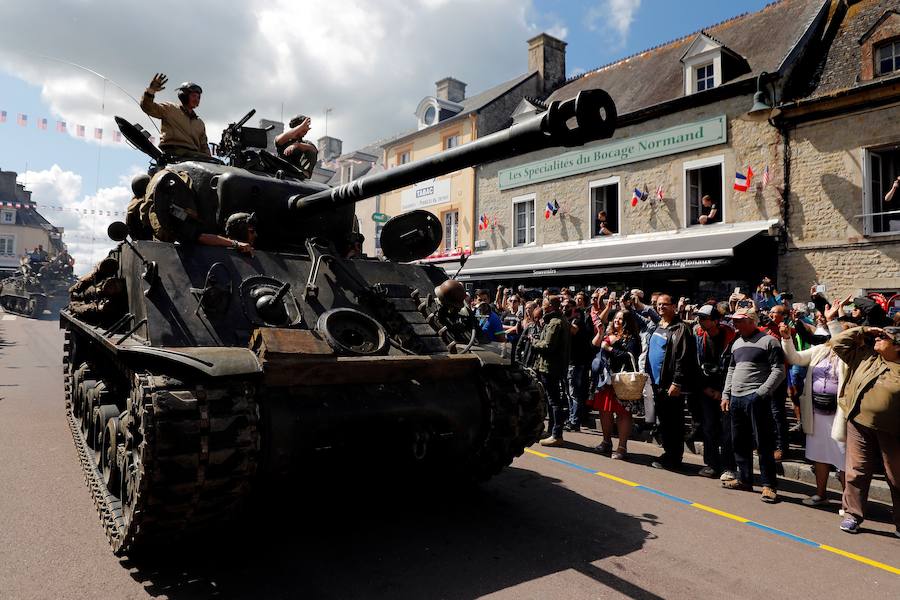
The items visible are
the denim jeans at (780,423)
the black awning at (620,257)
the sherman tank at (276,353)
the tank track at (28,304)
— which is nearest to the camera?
the sherman tank at (276,353)

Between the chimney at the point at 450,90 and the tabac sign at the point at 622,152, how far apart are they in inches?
315

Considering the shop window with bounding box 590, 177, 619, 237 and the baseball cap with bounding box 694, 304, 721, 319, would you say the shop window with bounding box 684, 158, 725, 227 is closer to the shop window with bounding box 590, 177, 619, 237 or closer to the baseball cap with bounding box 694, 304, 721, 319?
the shop window with bounding box 590, 177, 619, 237

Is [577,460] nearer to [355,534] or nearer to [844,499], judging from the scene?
[844,499]

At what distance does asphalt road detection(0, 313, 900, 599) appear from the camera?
379cm

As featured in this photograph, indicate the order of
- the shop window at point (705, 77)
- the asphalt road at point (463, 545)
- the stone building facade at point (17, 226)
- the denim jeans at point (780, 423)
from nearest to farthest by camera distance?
the asphalt road at point (463, 545) < the denim jeans at point (780, 423) < the shop window at point (705, 77) < the stone building facade at point (17, 226)

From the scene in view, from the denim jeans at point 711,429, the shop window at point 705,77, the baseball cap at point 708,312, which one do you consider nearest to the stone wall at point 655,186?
the shop window at point 705,77

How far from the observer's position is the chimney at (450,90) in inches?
1104

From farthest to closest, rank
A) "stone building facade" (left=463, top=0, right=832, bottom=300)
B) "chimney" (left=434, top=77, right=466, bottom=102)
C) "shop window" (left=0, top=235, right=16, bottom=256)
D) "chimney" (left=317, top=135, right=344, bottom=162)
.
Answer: "shop window" (left=0, top=235, right=16, bottom=256) < "chimney" (left=317, top=135, right=344, bottom=162) < "chimney" (left=434, top=77, right=466, bottom=102) < "stone building facade" (left=463, top=0, right=832, bottom=300)

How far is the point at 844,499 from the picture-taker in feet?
17.5

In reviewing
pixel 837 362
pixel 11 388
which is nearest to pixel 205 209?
pixel 837 362

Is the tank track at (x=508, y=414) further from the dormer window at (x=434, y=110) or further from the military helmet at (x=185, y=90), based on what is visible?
the dormer window at (x=434, y=110)

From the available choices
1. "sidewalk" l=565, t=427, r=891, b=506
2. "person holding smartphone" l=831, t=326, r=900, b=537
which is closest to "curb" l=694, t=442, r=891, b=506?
"sidewalk" l=565, t=427, r=891, b=506

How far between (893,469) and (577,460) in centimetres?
304

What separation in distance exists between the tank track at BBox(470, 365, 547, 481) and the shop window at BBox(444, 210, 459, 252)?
18699 mm
